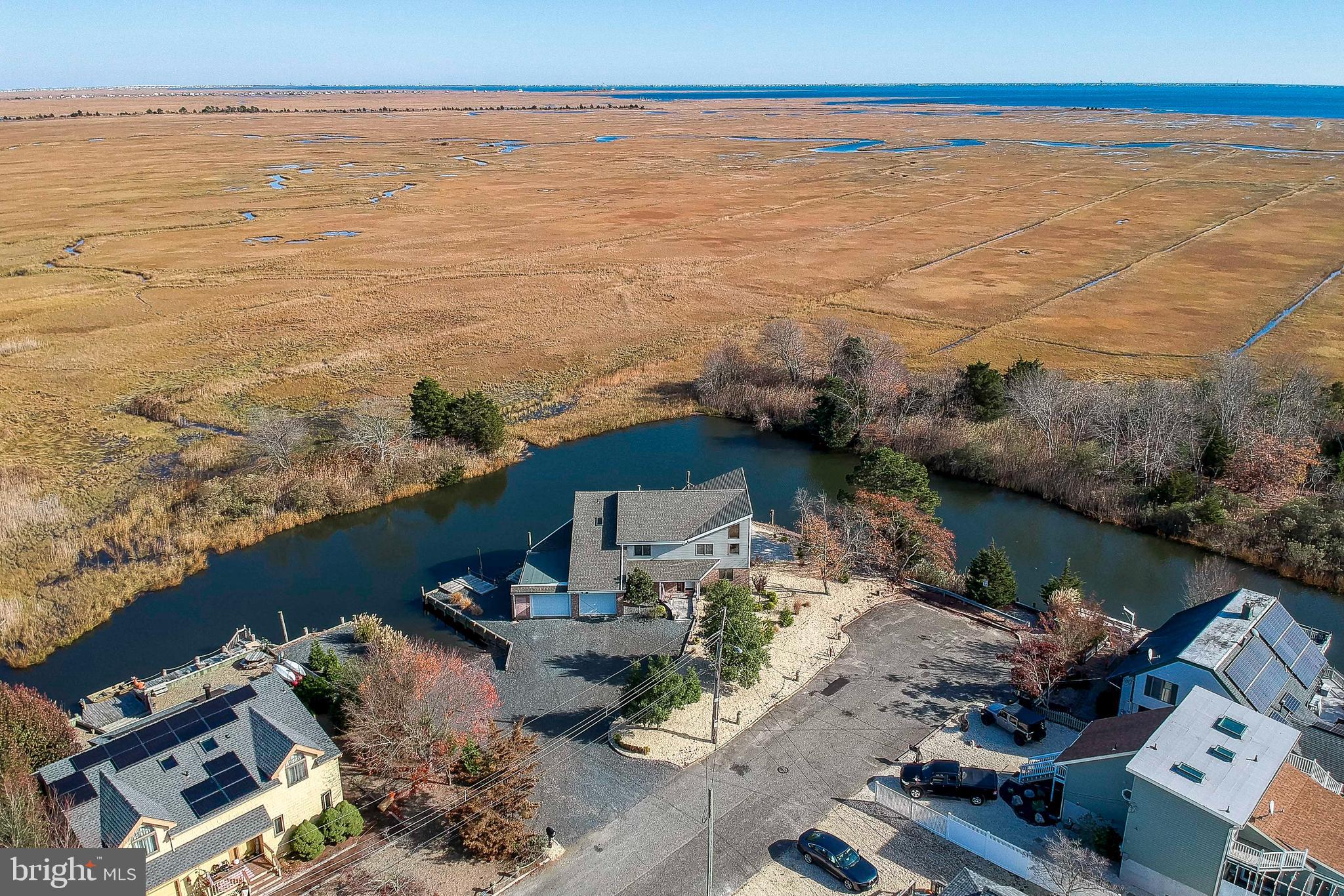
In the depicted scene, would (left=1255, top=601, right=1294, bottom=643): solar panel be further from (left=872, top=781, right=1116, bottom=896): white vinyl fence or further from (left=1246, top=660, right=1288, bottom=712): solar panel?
(left=872, top=781, right=1116, bottom=896): white vinyl fence

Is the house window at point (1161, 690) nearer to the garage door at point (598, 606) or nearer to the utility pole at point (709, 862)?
the utility pole at point (709, 862)

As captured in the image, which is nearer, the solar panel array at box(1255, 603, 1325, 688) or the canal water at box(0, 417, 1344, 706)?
the solar panel array at box(1255, 603, 1325, 688)

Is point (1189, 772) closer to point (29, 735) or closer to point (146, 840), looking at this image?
point (146, 840)

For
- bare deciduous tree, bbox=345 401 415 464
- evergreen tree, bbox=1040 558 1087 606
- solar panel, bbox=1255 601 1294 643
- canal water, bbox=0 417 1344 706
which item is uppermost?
solar panel, bbox=1255 601 1294 643

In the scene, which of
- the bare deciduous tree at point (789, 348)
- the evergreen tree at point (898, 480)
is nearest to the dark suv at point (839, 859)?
the evergreen tree at point (898, 480)

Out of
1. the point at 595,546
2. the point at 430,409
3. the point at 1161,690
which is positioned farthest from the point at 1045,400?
the point at 430,409

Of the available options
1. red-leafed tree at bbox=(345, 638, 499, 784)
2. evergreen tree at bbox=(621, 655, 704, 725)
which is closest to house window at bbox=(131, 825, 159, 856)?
red-leafed tree at bbox=(345, 638, 499, 784)
